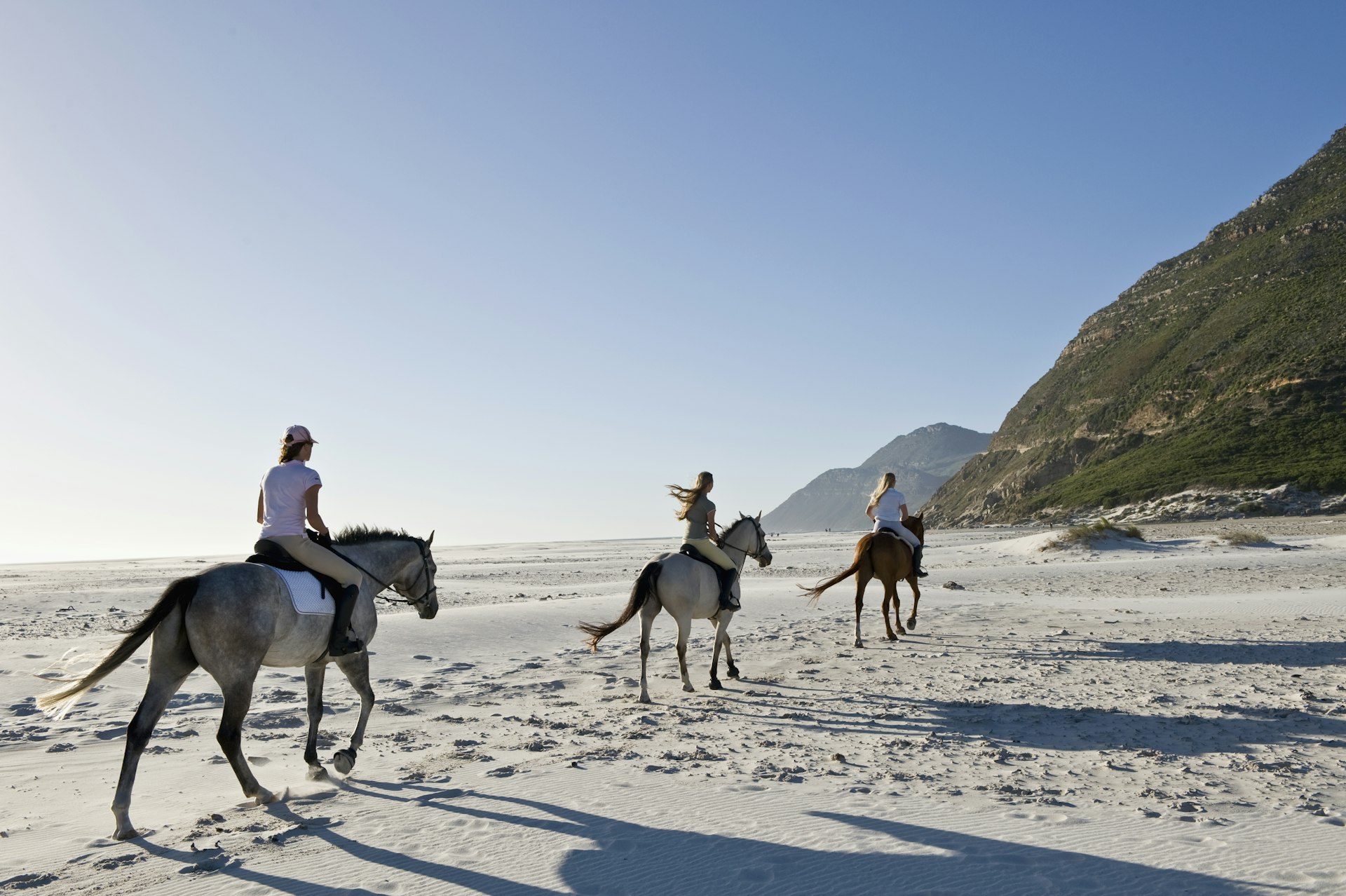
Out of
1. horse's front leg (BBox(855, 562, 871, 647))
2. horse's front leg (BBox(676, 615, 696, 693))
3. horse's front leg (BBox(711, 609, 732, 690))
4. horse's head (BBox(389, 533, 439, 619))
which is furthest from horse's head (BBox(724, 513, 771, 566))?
horse's head (BBox(389, 533, 439, 619))

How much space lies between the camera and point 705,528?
10664 millimetres

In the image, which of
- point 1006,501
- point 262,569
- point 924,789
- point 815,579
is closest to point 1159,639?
point 924,789

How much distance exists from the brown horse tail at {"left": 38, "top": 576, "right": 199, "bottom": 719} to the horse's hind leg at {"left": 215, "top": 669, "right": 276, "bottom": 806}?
0.63 m

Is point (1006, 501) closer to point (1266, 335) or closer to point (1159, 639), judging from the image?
point (1266, 335)

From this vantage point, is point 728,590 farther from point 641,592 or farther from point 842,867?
point 842,867

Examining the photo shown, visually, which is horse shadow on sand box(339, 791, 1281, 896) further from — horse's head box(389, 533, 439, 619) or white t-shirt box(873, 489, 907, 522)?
white t-shirt box(873, 489, 907, 522)

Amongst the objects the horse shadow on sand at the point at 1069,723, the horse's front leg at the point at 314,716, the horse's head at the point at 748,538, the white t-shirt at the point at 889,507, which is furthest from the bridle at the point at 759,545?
the horse's front leg at the point at 314,716

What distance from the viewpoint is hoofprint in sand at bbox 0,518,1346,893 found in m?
4.31

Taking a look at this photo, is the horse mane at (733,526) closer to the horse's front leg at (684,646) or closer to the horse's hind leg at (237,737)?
the horse's front leg at (684,646)

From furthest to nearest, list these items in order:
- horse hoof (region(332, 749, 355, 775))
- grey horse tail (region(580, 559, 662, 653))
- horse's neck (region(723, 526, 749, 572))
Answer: horse's neck (region(723, 526, 749, 572)) < grey horse tail (region(580, 559, 662, 653)) < horse hoof (region(332, 749, 355, 775))

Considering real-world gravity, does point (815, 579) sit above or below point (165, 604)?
below

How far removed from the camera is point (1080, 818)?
16.2 ft

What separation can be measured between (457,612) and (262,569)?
1187 cm

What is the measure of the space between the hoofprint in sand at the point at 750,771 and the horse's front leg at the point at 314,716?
24 centimetres
